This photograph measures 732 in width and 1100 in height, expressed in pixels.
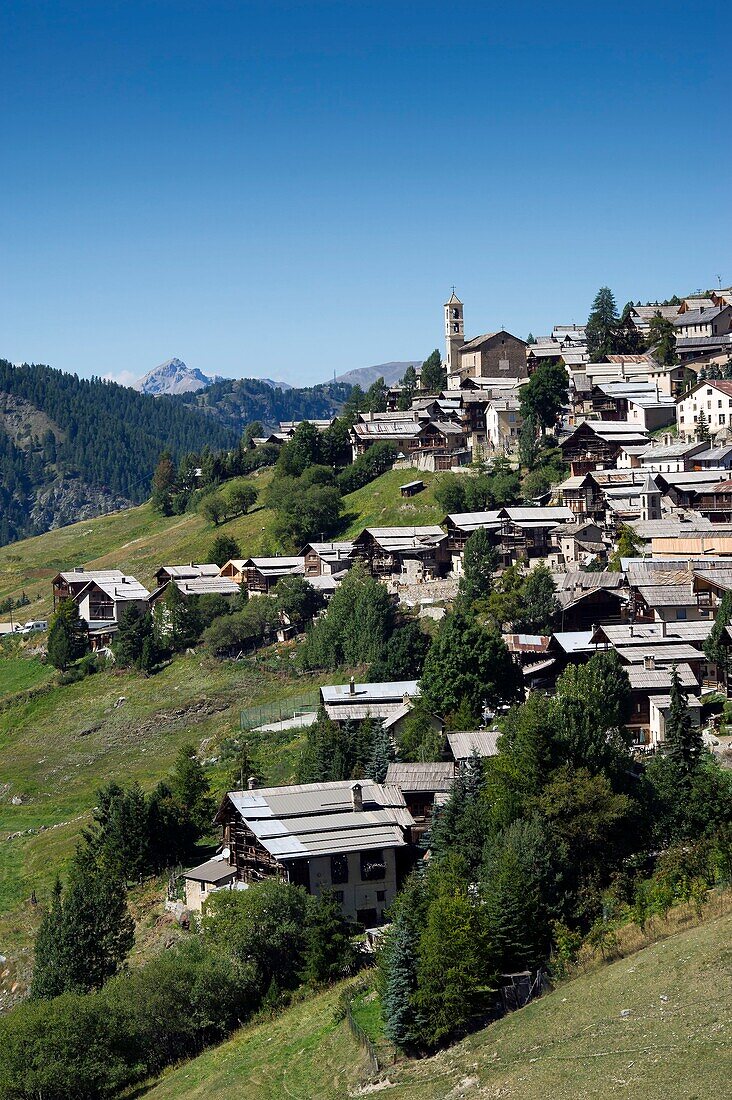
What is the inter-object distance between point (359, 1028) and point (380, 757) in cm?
1753

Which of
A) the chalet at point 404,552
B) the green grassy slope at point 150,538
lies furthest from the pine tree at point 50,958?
the green grassy slope at point 150,538

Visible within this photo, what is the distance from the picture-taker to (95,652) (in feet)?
300

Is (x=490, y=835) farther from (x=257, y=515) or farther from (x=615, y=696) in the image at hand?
(x=257, y=515)

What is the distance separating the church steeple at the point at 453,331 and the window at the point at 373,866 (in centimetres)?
8906

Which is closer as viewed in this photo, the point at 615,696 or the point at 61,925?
the point at 61,925

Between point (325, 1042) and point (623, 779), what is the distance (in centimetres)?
1327

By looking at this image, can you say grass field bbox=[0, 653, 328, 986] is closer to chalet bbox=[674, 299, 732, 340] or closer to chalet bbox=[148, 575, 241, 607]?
chalet bbox=[148, 575, 241, 607]

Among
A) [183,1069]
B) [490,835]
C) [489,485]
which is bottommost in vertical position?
[183,1069]

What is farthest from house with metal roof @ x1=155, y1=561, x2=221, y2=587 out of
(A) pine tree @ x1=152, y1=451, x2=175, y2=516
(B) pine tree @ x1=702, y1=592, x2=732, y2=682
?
(B) pine tree @ x1=702, y1=592, x2=732, y2=682

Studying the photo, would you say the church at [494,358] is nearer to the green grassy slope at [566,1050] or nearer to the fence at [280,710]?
the fence at [280,710]

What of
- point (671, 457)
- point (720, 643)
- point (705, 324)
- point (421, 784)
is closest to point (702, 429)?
point (671, 457)

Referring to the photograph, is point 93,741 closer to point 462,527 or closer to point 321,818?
point 462,527

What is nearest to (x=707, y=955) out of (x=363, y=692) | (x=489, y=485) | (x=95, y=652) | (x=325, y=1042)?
(x=325, y=1042)

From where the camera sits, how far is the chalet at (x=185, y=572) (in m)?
94.1
